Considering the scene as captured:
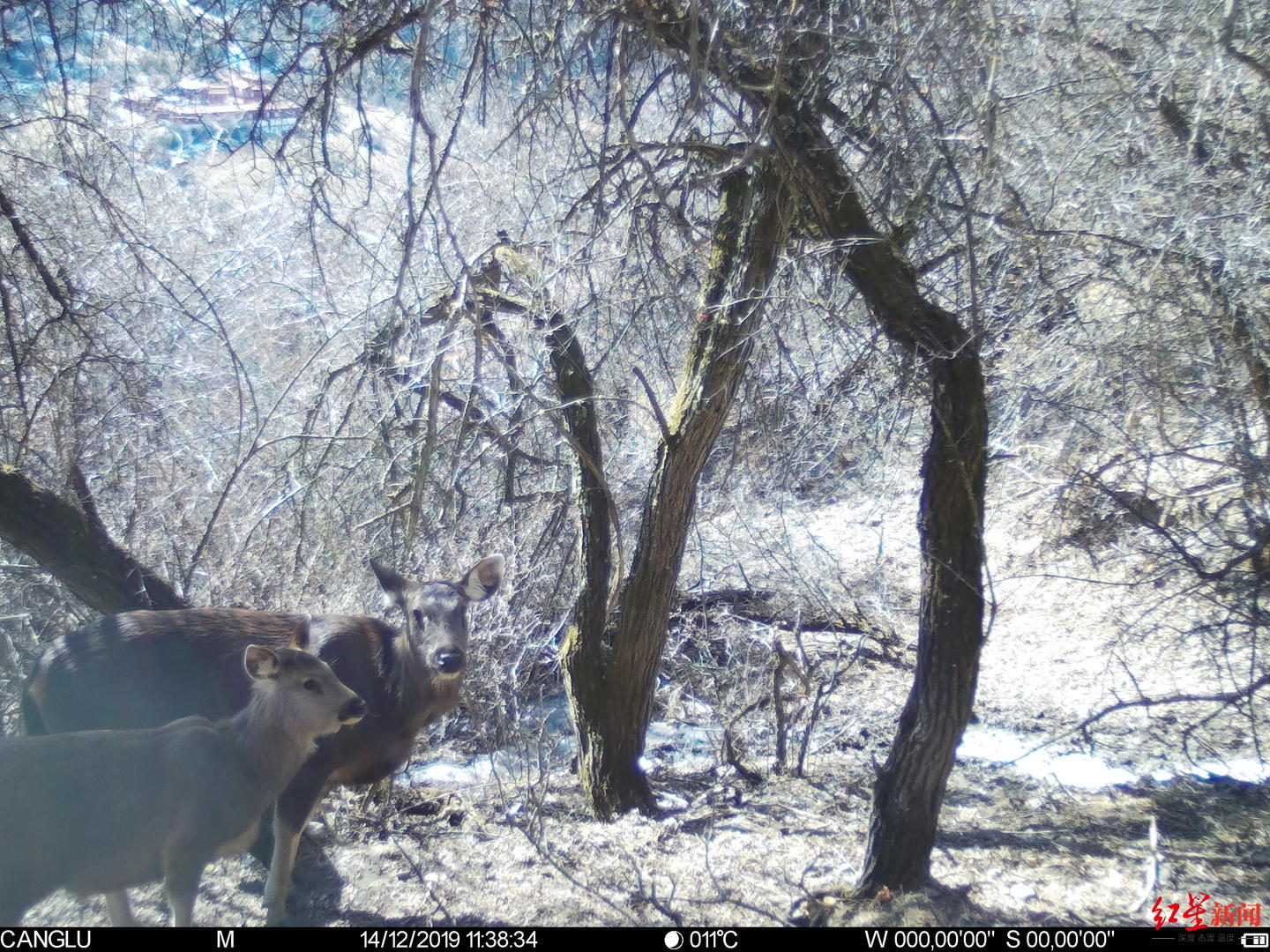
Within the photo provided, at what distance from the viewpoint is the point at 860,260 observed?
4840 millimetres

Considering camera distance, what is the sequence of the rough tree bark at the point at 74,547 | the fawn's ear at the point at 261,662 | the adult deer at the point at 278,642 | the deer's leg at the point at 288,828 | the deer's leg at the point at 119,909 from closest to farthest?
the deer's leg at the point at 119,909 < the fawn's ear at the point at 261,662 < the deer's leg at the point at 288,828 < the adult deer at the point at 278,642 < the rough tree bark at the point at 74,547

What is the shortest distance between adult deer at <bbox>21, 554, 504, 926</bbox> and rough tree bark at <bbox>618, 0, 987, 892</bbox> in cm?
255

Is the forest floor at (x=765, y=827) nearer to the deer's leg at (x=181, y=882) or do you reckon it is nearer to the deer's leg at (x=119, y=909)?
the deer's leg at (x=119, y=909)

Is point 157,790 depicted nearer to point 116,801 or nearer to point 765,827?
point 116,801

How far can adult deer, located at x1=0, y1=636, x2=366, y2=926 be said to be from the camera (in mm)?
4016

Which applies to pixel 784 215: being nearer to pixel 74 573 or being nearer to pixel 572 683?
pixel 572 683

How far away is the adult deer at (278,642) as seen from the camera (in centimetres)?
514

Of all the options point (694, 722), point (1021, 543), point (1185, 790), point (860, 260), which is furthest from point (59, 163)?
point (1021, 543)

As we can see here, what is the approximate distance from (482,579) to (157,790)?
2.09 m

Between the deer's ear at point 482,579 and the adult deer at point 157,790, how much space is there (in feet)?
3.35
